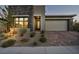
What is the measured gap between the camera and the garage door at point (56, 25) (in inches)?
497

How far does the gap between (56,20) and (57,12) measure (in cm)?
58

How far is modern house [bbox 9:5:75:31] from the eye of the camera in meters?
12.2

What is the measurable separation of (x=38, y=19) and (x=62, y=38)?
229 cm

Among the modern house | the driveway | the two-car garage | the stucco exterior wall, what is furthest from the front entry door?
the driveway

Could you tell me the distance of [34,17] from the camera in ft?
41.2

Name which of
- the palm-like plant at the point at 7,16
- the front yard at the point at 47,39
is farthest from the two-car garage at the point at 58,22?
the palm-like plant at the point at 7,16

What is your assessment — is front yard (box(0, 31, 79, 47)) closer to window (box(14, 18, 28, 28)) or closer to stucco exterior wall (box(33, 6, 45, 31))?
window (box(14, 18, 28, 28))

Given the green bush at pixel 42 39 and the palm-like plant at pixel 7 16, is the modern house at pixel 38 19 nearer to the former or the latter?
the palm-like plant at pixel 7 16

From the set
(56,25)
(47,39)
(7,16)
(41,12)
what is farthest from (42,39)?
(7,16)

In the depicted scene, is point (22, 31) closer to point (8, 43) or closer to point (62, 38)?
point (8, 43)

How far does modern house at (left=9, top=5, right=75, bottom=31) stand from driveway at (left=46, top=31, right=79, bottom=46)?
375 millimetres

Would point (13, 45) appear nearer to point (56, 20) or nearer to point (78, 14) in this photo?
point (56, 20)

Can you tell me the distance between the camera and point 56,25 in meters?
13.1
